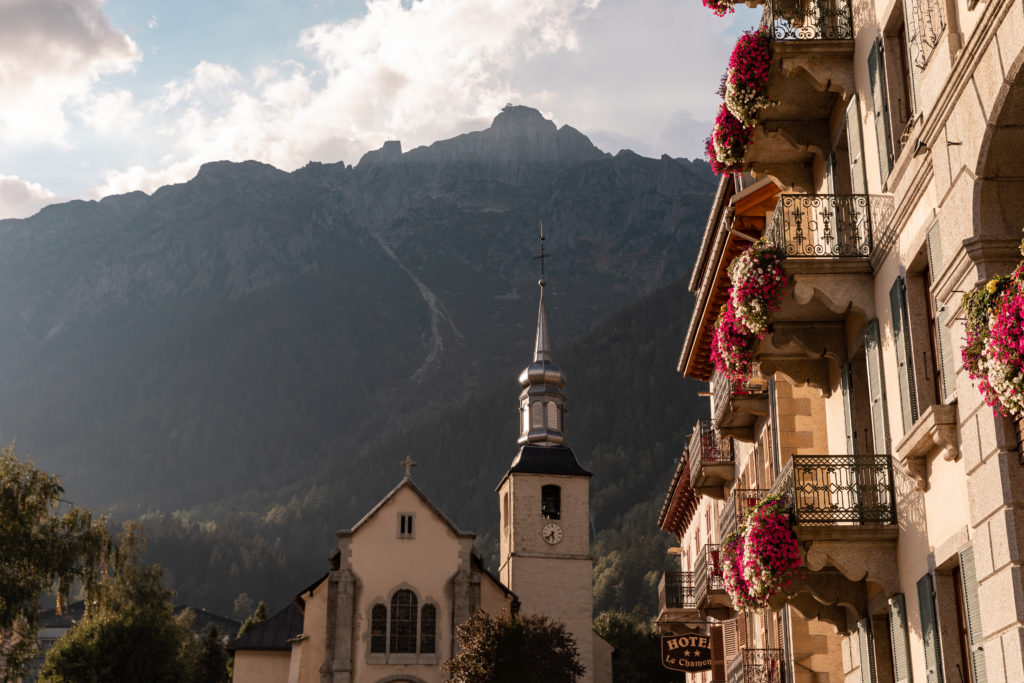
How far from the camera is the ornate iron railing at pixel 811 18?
16.8m

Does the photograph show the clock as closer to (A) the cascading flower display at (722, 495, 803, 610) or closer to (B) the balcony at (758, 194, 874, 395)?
(B) the balcony at (758, 194, 874, 395)

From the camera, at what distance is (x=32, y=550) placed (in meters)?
40.6

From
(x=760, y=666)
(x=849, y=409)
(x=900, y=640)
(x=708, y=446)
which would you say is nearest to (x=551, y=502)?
(x=708, y=446)

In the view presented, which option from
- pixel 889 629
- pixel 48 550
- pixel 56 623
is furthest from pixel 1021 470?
pixel 56 623

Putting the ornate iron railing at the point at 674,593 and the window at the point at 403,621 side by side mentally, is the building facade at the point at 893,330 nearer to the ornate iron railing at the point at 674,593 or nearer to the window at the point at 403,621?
the ornate iron railing at the point at 674,593

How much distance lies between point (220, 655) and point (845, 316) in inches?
3055

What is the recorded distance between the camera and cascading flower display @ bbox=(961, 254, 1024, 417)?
9258 mm

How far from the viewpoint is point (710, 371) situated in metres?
32.8

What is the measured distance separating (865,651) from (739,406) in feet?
24.5

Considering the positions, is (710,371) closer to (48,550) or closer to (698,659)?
(698,659)

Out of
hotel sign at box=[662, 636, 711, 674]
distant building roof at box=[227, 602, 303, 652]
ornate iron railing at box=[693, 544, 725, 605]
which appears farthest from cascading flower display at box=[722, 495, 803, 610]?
distant building roof at box=[227, 602, 303, 652]

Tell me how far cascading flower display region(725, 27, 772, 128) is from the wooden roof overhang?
464 centimetres

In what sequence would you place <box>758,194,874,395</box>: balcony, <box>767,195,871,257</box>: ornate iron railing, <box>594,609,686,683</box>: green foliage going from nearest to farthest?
<box>758,194,874,395</box>: balcony → <box>767,195,871,257</box>: ornate iron railing → <box>594,609,686,683</box>: green foliage

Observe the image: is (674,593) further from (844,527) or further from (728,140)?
(844,527)
